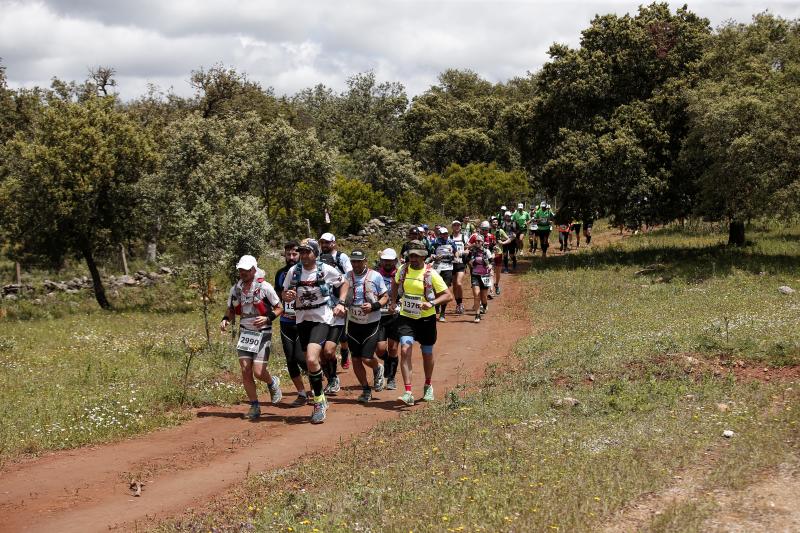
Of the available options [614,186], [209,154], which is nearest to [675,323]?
[614,186]

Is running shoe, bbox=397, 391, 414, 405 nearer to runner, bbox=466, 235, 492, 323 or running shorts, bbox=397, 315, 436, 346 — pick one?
running shorts, bbox=397, 315, 436, 346

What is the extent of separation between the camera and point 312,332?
10406 mm

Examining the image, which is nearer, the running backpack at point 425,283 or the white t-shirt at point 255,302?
the white t-shirt at point 255,302

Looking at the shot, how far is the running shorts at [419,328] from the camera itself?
10953mm

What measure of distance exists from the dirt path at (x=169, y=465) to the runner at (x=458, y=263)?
251 inches

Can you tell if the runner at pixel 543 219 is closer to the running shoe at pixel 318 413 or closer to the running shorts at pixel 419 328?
the running shorts at pixel 419 328

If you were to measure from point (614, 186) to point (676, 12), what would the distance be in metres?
7.61

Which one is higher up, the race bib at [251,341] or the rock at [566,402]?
the race bib at [251,341]

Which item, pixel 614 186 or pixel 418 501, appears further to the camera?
pixel 614 186

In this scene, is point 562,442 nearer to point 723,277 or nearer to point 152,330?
point 723,277

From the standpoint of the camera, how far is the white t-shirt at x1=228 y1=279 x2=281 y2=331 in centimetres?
1049

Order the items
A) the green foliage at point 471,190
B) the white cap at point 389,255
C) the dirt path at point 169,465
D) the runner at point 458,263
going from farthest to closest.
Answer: the green foliage at point 471,190 < the runner at point 458,263 < the white cap at point 389,255 < the dirt path at point 169,465

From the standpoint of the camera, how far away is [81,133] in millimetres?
28438

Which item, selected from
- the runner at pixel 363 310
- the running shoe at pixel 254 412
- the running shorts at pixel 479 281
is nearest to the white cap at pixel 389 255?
the runner at pixel 363 310
